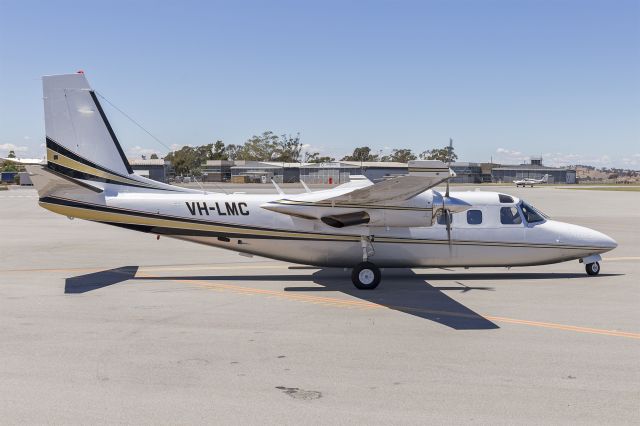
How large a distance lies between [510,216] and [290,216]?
21.0 feet

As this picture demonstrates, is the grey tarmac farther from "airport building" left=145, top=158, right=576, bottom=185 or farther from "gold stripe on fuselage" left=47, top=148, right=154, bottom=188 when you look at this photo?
"airport building" left=145, top=158, right=576, bottom=185

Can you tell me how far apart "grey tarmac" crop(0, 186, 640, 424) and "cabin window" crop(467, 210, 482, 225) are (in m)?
1.72

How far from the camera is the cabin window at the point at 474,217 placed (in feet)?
52.6

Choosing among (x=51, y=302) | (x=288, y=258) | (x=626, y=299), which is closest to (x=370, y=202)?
(x=288, y=258)

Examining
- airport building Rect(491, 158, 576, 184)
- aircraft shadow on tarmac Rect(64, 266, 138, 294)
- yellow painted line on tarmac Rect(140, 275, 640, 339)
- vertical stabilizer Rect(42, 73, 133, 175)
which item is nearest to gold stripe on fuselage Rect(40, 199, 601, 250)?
vertical stabilizer Rect(42, 73, 133, 175)

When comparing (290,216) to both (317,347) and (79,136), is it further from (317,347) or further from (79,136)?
(317,347)

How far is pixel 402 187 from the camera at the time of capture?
46.2ft

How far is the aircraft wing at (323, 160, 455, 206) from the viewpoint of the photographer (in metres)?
A: 12.2

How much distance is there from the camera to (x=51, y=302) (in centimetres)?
1320

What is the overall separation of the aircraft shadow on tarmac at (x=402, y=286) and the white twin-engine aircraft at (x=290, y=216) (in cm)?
68

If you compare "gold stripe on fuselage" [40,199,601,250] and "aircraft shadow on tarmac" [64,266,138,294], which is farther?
"gold stripe on fuselage" [40,199,601,250]

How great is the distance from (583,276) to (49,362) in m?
14.8

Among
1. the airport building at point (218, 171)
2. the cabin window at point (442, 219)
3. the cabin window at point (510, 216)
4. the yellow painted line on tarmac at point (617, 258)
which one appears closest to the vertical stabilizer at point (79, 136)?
the cabin window at point (442, 219)

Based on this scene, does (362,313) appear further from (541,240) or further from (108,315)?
(541,240)
